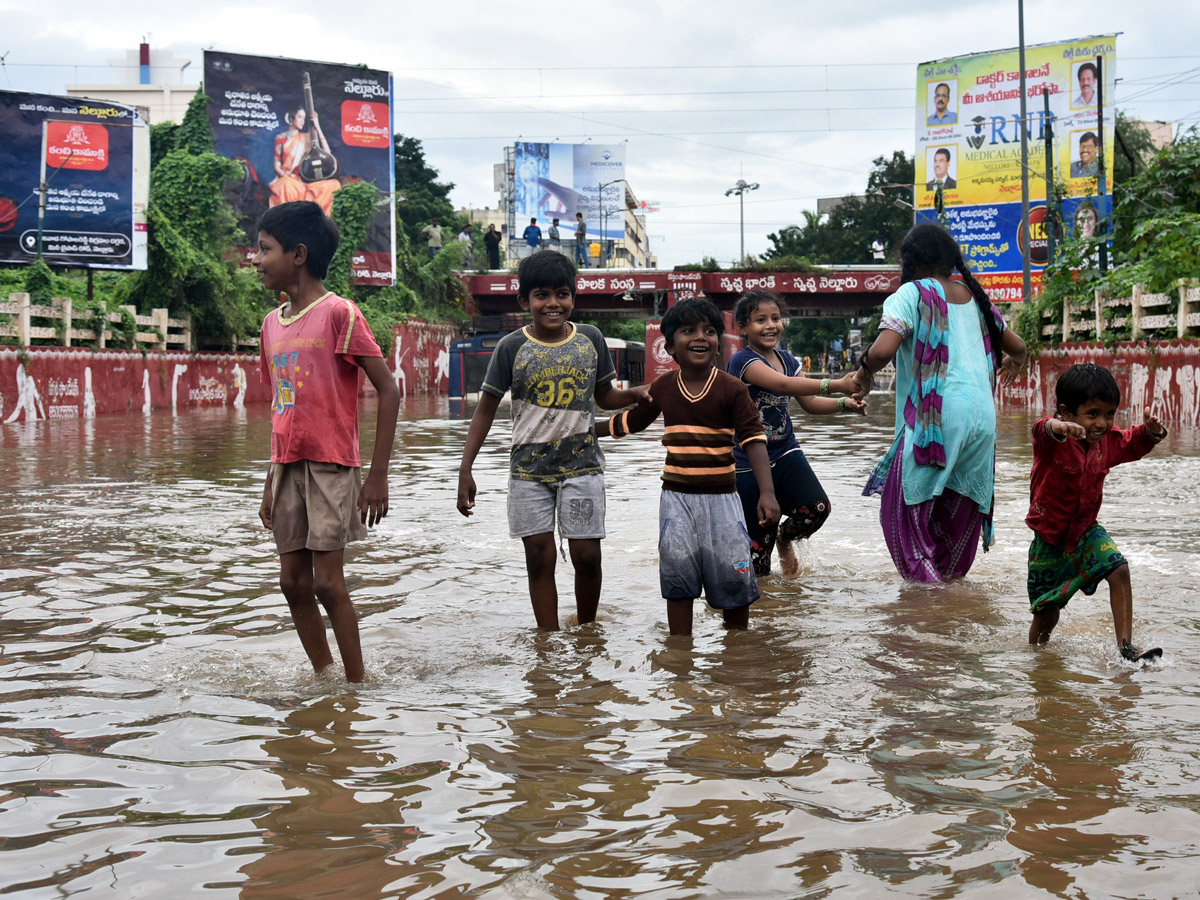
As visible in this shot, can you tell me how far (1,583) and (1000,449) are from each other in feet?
37.0

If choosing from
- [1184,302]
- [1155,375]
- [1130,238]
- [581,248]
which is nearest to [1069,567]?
[1184,302]

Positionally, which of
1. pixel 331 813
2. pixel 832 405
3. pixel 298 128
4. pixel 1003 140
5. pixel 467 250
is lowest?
pixel 331 813

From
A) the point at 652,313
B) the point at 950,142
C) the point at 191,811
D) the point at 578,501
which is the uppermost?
the point at 950,142

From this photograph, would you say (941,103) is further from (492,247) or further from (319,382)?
(319,382)

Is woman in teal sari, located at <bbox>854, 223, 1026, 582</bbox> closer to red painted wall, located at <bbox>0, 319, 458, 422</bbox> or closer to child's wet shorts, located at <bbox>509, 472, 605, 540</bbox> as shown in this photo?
child's wet shorts, located at <bbox>509, 472, 605, 540</bbox>

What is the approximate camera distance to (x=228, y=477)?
38.9ft

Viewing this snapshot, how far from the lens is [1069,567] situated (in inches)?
182

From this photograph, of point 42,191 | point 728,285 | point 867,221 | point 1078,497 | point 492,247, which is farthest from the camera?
point 867,221

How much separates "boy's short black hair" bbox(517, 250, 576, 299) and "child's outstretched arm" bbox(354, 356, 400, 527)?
997 mm

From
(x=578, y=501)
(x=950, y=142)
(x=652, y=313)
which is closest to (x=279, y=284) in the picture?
(x=578, y=501)

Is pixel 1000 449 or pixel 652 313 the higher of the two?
pixel 652 313

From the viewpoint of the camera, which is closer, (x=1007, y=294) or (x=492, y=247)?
(x=1007, y=294)

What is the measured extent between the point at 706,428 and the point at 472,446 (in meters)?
0.97

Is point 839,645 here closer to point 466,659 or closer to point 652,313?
point 466,659
